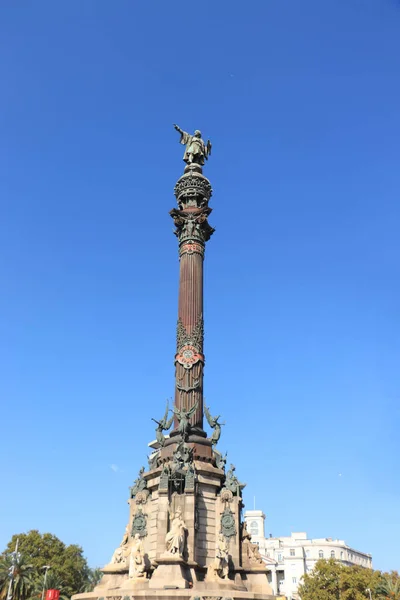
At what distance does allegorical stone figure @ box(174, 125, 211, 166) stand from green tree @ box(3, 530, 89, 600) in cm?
4649

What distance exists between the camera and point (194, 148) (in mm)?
38562

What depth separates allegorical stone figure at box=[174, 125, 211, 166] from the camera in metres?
38.5

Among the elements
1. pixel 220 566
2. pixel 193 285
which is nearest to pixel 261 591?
pixel 220 566

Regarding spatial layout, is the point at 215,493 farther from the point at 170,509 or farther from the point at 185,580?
the point at 185,580

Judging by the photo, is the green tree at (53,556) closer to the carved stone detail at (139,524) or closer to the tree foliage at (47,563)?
the tree foliage at (47,563)

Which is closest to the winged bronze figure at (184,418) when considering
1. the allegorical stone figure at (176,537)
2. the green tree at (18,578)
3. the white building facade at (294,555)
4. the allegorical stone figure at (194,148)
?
the allegorical stone figure at (176,537)

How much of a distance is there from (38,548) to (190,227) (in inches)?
1809

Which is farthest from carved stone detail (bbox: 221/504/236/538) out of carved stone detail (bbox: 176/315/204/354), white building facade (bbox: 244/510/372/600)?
white building facade (bbox: 244/510/372/600)

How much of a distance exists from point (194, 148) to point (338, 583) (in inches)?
1831

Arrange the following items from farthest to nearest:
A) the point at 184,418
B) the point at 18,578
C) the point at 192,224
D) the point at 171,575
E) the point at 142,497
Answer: the point at 18,578
the point at 192,224
the point at 184,418
the point at 142,497
the point at 171,575

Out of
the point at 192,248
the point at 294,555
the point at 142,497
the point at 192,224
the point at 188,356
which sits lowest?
the point at 142,497

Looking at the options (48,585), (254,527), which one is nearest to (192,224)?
(48,585)

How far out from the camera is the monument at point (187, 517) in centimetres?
2428

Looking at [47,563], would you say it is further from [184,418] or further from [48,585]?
[184,418]
